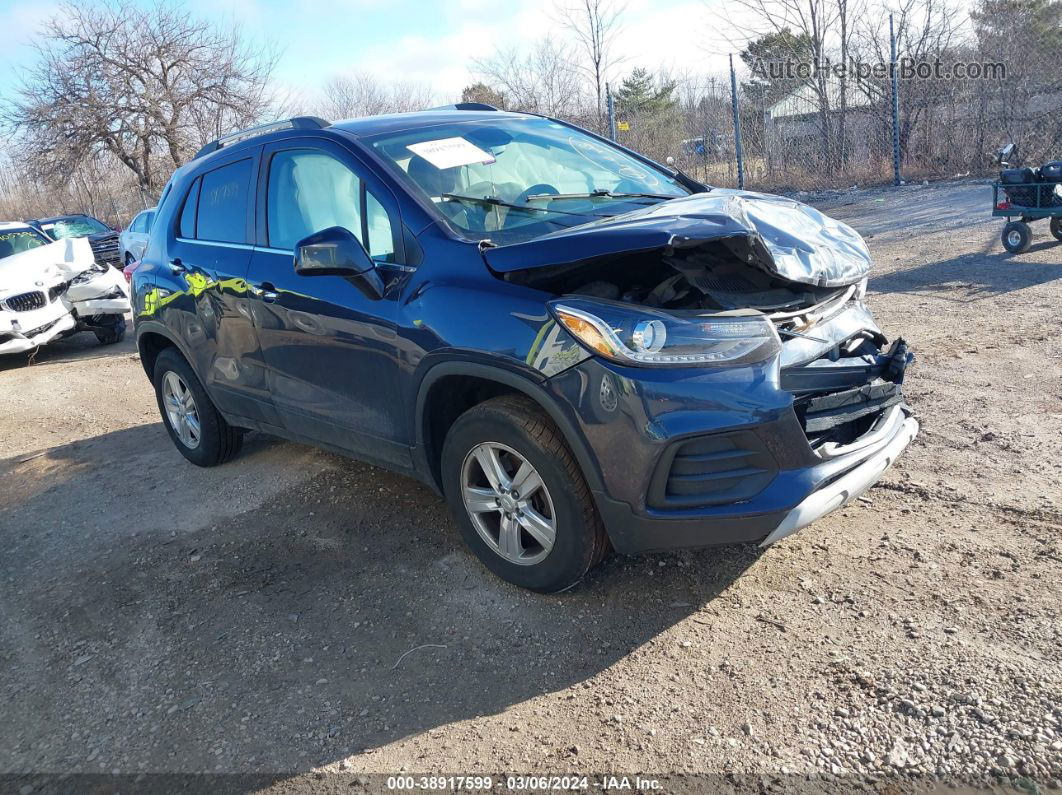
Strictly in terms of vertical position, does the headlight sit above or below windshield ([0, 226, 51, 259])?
below

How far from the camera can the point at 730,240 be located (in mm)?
3039

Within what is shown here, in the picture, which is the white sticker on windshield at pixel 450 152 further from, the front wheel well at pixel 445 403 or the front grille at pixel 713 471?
the front grille at pixel 713 471

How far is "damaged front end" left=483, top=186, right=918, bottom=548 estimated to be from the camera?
9.56 ft

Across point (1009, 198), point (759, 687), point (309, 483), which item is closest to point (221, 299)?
point (309, 483)

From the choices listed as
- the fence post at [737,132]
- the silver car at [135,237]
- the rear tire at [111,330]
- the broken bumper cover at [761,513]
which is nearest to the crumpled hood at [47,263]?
the rear tire at [111,330]

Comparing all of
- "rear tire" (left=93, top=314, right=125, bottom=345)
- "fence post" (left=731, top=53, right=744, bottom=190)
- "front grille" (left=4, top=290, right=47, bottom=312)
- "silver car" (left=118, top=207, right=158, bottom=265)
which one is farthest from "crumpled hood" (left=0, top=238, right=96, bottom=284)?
"fence post" (left=731, top=53, right=744, bottom=190)

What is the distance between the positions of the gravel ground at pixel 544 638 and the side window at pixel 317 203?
1.47m

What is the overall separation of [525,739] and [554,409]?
111 cm

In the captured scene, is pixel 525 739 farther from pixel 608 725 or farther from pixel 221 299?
pixel 221 299

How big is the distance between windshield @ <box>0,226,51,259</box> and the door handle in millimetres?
8657

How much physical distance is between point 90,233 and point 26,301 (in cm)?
1047

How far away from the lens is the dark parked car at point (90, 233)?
1845cm

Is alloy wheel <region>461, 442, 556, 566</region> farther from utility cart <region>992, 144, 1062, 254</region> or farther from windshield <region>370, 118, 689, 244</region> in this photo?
utility cart <region>992, 144, 1062, 254</region>

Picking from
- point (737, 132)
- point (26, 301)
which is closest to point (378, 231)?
point (26, 301)
